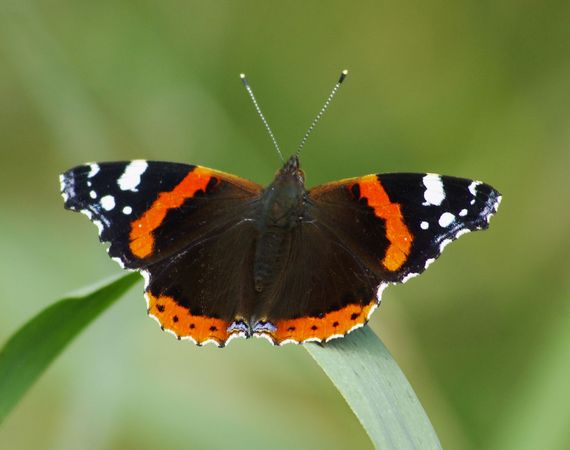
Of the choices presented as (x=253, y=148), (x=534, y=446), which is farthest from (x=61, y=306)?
(x=253, y=148)

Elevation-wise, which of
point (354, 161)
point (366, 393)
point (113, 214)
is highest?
point (354, 161)

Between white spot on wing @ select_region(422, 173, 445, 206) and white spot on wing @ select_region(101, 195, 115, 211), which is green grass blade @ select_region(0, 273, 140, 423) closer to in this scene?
white spot on wing @ select_region(101, 195, 115, 211)

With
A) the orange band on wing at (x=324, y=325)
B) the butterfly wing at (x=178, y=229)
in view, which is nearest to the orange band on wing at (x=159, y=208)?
the butterfly wing at (x=178, y=229)

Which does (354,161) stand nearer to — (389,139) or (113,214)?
(389,139)

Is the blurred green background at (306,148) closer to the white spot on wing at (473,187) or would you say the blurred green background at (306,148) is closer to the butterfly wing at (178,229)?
the butterfly wing at (178,229)

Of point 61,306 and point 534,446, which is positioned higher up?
point 61,306

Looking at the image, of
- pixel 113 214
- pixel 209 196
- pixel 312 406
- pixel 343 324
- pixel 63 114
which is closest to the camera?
pixel 343 324
